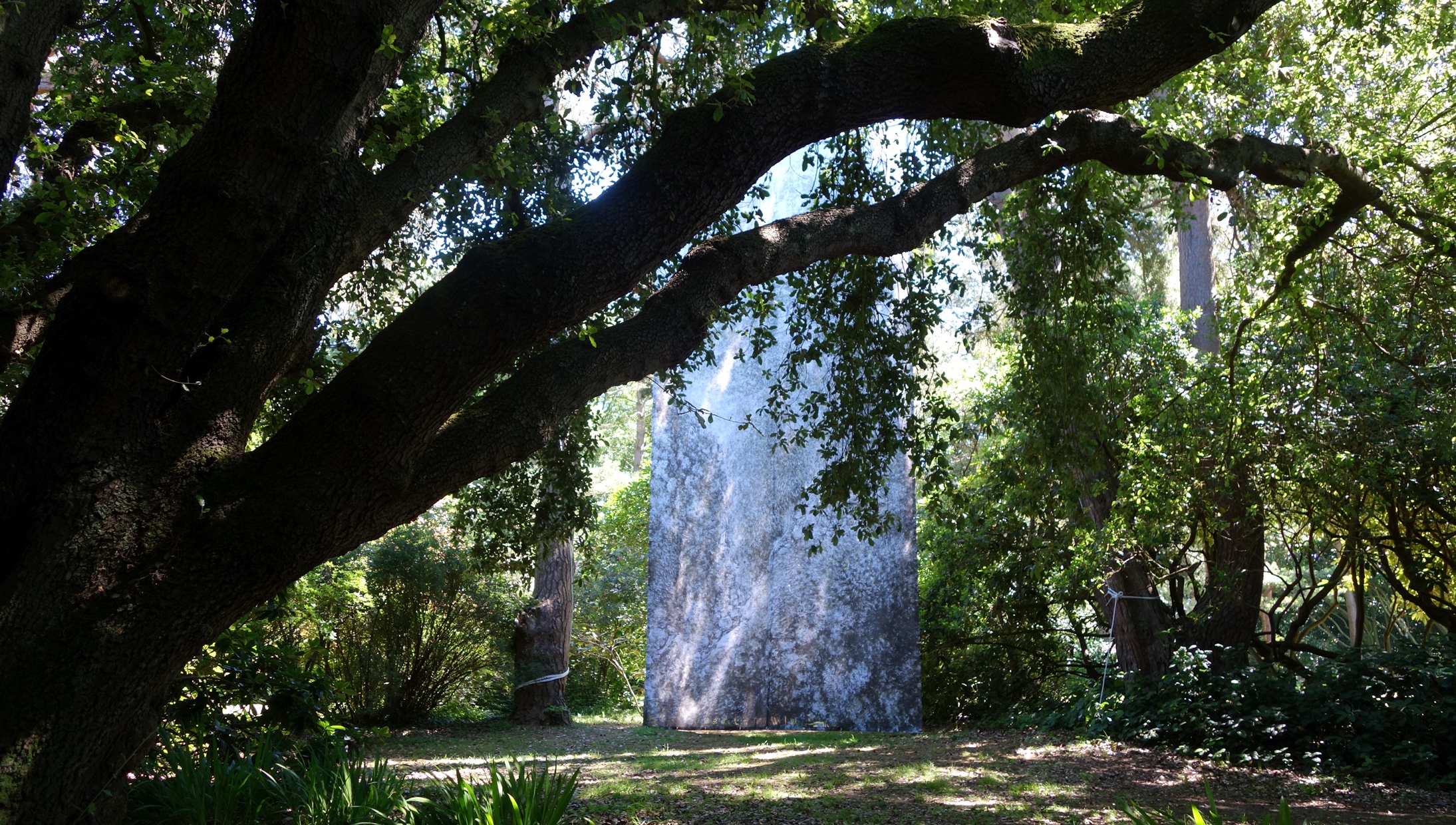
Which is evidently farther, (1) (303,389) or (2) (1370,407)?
(2) (1370,407)

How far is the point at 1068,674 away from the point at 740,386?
15.0 feet

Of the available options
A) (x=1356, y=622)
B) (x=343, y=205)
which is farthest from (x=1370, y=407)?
(x=343, y=205)

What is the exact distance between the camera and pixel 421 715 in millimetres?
9789

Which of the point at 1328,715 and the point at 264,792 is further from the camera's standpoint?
the point at 1328,715

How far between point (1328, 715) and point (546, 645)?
297 inches

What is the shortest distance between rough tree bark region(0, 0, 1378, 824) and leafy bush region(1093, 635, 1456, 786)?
17.1 ft

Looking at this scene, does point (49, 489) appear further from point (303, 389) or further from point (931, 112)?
point (931, 112)

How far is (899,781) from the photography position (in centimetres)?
595

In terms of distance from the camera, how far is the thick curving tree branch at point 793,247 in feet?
10.9

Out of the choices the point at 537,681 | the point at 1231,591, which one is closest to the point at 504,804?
the point at 1231,591

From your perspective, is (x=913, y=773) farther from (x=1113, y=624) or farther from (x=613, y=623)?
(x=613, y=623)

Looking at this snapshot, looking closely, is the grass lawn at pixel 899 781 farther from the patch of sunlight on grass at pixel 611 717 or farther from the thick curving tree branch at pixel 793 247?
the patch of sunlight on grass at pixel 611 717

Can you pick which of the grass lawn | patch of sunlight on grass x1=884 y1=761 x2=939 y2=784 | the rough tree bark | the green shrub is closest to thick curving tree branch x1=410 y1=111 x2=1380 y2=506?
the rough tree bark

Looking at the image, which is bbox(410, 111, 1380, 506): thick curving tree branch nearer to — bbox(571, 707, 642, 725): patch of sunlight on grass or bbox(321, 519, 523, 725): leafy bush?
bbox(321, 519, 523, 725): leafy bush
